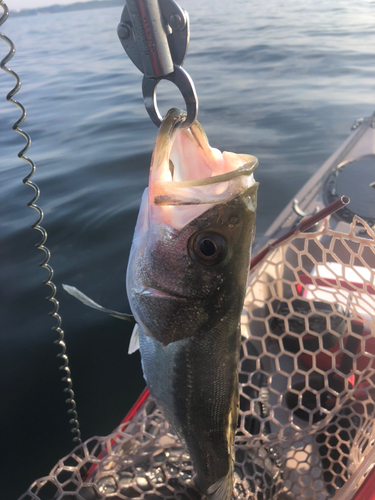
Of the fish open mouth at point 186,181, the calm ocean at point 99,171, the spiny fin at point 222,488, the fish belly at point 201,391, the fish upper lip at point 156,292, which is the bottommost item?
the calm ocean at point 99,171

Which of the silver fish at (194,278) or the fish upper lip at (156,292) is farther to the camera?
the fish upper lip at (156,292)

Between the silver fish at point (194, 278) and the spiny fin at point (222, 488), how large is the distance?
5.0 inches

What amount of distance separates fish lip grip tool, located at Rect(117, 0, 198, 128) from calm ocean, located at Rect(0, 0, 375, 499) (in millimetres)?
3411

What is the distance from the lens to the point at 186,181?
138 centimetres

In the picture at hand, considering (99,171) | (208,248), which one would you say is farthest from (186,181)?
(99,171)

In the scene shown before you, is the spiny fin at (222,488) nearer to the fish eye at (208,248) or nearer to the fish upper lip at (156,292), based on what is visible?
the fish upper lip at (156,292)

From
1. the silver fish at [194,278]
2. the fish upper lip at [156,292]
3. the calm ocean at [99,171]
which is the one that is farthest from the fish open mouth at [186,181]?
the calm ocean at [99,171]

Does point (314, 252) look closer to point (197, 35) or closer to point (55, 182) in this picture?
point (55, 182)

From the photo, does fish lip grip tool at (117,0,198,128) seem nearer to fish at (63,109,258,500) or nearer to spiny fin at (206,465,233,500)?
fish at (63,109,258,500)

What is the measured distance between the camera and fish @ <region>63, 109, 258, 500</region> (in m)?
1.38

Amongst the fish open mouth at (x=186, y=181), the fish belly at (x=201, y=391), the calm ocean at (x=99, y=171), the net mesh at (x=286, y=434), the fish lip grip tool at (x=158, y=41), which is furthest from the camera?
the calm ocean at (x=99, y=171)

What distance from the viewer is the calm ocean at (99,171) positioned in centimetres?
371

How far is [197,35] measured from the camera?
24438mm

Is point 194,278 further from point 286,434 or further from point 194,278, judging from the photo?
point 286,434
